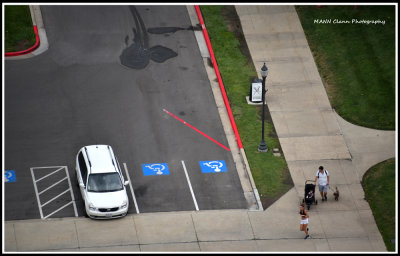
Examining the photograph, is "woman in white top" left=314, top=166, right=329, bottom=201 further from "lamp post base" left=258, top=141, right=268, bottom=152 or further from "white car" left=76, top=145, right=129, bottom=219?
"white car" left=76, top=145, right=129, bottom=219

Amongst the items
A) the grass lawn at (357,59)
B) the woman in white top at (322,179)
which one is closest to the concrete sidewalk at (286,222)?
the woman in white top at (322,179)

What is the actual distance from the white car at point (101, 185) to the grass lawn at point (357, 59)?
12342 millimetres

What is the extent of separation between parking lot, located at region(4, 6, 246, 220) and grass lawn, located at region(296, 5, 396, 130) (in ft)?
21.0

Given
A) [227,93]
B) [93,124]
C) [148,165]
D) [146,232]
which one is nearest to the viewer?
[146,232]

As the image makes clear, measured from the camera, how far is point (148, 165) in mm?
36906

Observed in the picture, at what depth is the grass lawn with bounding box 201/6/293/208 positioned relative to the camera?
3622 cm

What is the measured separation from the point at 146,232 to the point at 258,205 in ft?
16.2

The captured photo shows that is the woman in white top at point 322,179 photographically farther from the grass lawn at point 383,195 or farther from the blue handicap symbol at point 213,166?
the blue handicap symbol at point 213,166

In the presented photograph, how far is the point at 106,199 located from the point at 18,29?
16337 millimetres

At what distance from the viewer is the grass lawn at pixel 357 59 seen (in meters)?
40.5

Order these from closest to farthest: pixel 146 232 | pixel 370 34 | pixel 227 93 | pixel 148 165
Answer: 1. pixel 146 232
2. pixel 148 165
3. pixel 227 93
4. pixel 370 34

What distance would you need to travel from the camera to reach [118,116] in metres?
40.0

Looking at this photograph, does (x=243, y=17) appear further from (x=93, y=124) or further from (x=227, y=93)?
(x=93, y=124)

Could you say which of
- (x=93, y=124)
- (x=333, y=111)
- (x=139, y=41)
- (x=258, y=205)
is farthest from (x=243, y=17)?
(x=258, y=205)
